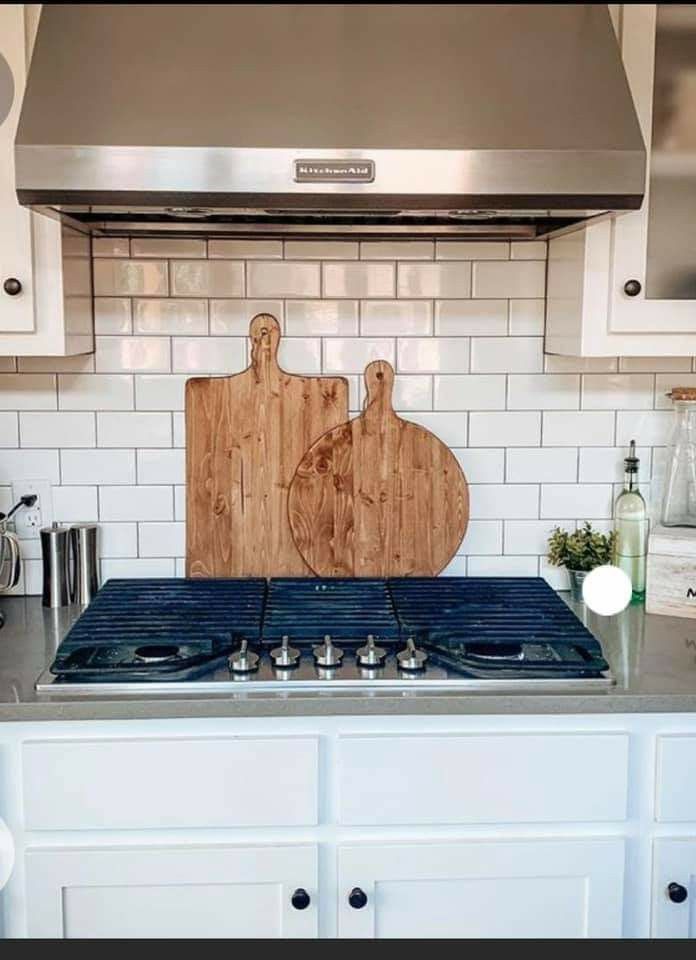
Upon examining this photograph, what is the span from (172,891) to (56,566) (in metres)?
0.77

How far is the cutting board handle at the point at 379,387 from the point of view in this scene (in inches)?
84.0

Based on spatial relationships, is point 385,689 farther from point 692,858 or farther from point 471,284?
point 471,284

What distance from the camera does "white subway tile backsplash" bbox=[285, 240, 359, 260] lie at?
2.10 m

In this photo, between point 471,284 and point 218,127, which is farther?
point 471,284

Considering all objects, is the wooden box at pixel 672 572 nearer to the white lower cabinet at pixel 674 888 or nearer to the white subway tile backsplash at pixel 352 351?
the white lower cabinet at pixel 674 888

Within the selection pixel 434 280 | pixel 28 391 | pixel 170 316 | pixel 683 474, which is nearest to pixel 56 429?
pixel 28 391

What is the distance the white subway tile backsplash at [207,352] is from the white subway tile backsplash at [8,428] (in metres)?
0.37

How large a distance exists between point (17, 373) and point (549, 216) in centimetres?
116

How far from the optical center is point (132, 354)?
2.12m

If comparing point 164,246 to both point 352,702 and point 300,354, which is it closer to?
point 300,354

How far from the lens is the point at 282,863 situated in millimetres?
1572

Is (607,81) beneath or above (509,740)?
above

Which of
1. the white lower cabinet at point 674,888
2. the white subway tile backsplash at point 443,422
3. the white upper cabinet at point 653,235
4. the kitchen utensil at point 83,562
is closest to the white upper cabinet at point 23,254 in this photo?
the kitchen utensil at point 83,562

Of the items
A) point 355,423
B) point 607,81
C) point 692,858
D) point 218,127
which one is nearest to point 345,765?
point 692,858
